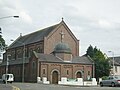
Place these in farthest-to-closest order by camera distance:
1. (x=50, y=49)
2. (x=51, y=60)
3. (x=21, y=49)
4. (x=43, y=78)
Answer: (x=21, y=49)
(x=50, y=49)
(x=51, y=60)
(x=43, y=78)

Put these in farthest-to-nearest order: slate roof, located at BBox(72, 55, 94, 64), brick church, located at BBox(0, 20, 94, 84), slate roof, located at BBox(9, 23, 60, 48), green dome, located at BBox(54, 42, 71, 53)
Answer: slate roof, located at BBox(9, 23, 60, 48)
slate roof, located at BBox(72, 55, 94, 64)
green dome, located at BBox(54, 42, 71, 53)
brick church, located at BBox(0, 20, 94, 84)

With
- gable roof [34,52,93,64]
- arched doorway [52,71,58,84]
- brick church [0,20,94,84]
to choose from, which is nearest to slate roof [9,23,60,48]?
brick church [0,20,94,84]

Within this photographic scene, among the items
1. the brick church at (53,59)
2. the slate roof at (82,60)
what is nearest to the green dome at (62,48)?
the brick church at (53,59)

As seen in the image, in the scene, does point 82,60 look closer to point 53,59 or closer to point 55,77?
point 53,59

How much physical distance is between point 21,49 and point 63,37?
19448 millimetres

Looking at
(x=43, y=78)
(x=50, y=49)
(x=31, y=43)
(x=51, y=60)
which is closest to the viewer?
(x=43, y=78)

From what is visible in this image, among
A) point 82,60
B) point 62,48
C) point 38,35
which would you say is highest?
point 38,35

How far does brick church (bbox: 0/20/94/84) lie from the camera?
78.1 metres

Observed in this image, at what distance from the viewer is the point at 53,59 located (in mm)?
80125

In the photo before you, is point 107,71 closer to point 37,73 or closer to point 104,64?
point 104,64

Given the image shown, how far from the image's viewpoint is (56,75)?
7950 centimetres

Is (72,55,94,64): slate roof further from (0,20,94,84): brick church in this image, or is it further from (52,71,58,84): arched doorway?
(52,71,58,84): arched doorway

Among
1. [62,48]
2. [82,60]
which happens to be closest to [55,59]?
[62,48]

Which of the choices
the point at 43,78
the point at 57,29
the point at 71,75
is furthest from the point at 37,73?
the point at 57,29
